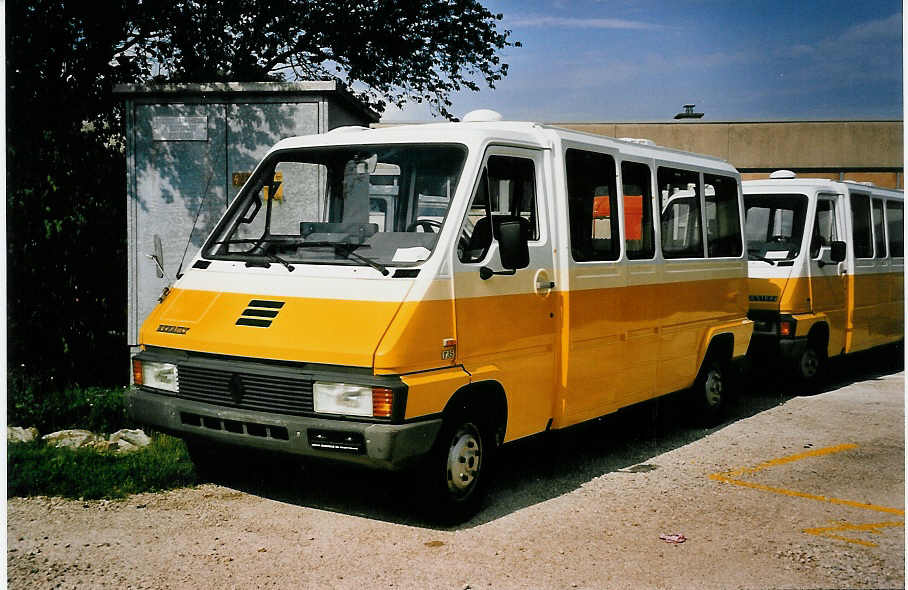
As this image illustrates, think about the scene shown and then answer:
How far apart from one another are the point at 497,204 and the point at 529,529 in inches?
78.0

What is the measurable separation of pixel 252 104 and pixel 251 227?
3.05 m

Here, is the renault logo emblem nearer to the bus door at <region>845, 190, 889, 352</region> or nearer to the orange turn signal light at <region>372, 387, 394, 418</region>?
the orange turn signal light at <region>372, 387, 394, 418</region>

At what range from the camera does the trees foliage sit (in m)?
9.00

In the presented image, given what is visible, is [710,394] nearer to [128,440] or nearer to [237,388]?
[237,388]

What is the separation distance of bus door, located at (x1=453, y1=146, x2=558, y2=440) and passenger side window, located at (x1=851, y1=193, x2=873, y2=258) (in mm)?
6719

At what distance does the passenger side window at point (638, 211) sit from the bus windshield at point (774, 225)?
3.58 m

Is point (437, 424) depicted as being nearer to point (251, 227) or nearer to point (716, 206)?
point (251, 227)

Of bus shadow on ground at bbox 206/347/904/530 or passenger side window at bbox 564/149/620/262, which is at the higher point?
passenger side window at bbox 564/149/620/262

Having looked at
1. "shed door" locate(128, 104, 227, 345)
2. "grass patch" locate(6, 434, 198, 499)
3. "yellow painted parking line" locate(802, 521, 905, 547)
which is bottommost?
"yellow painted parking line" locate(802, 521, 905, 547)

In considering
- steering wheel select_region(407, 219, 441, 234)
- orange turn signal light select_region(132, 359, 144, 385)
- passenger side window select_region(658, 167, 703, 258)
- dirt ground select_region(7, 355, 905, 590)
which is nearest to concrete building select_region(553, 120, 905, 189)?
passenger side window select_region(658, 167, 703, 258)

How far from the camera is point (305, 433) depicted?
516 centimetres

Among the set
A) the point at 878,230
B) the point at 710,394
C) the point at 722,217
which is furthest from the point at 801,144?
the point at 710,394

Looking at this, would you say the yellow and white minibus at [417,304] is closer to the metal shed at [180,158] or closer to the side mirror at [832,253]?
the metal shed at [180,158]

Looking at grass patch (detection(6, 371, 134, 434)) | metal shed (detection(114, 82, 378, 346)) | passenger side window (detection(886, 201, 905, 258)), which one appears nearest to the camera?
grass patch (detection(6, 371, 134, 434))
